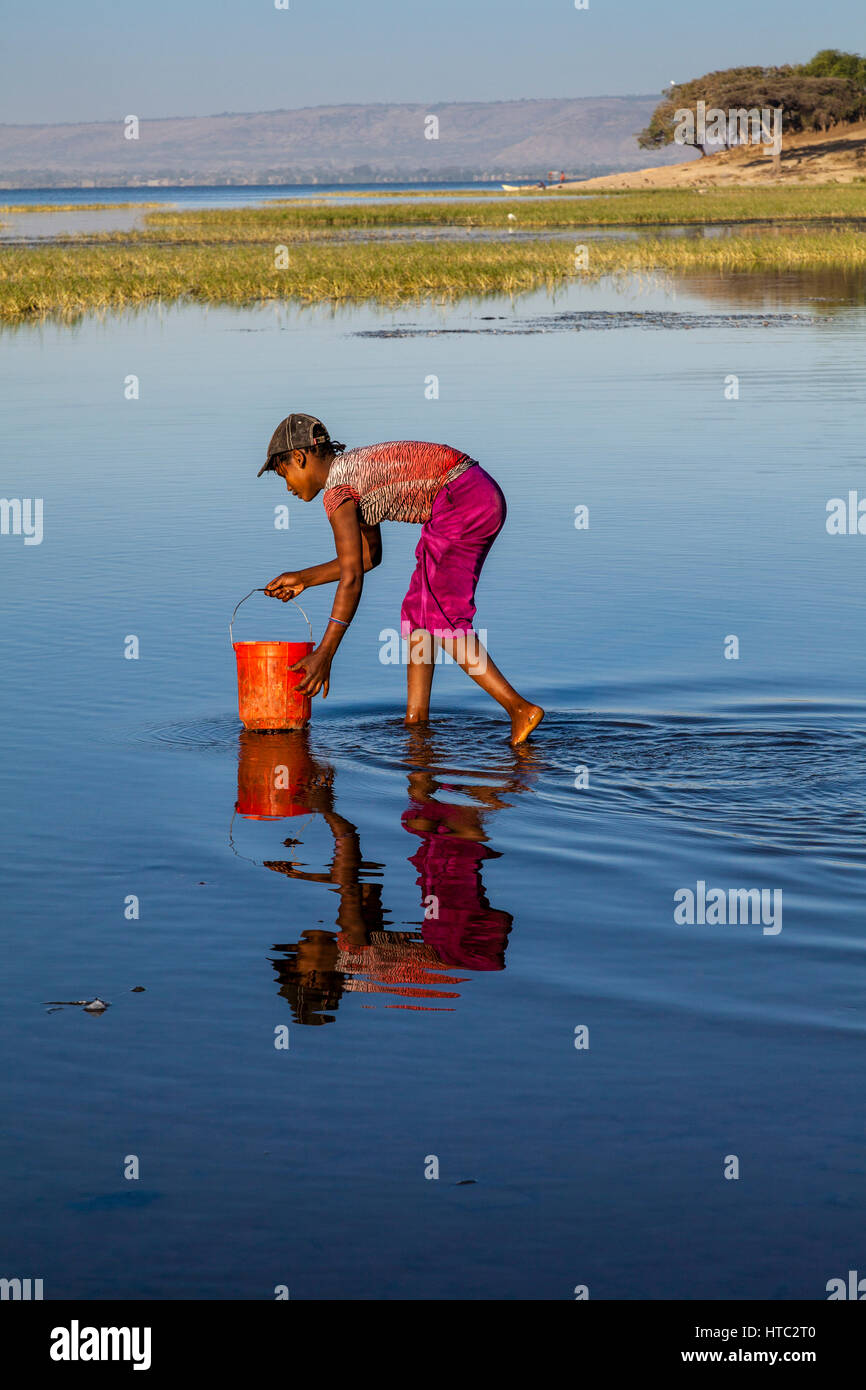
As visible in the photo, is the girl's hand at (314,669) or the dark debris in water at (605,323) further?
the dark debris in water at (605,323)

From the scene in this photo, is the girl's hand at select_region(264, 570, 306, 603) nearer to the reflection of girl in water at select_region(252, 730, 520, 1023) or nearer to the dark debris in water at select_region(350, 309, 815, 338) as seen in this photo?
the reflection of girl in water at select_region(252, 730, 520, 1023)

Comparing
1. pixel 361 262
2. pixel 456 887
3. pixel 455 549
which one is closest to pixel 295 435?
pixel 455 549

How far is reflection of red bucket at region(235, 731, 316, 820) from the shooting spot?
22.6 feet

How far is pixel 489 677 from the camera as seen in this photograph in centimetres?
743

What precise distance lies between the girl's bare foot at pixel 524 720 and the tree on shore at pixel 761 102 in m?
98.3

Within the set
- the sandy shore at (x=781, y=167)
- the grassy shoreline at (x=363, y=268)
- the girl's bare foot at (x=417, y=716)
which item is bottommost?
the girl's bare foot at (x=417, y=716)

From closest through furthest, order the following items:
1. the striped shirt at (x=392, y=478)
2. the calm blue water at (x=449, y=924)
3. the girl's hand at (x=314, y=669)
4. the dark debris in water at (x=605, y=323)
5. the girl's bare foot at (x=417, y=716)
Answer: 1. the calm blue water at (x=449, y=924)
2. the striped shirt at (x=392, y=478)
3. the girl's hand at (x=314, y=669)
4. the girl's bare foot at (x=417, y=716)
5. the dark debris in water at (x=605, y=323)

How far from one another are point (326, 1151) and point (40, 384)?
1841 cm

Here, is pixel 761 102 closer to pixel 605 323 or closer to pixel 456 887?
pixel 605 323

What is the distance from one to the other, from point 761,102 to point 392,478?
10836 cm

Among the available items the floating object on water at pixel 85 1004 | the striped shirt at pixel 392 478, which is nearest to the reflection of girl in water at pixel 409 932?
the floating object on water at pixel 85 1004

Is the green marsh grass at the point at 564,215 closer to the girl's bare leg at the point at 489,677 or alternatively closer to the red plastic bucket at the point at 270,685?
the red plastic bucket at the point at 270,685

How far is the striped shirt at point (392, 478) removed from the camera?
7020 millimetres
